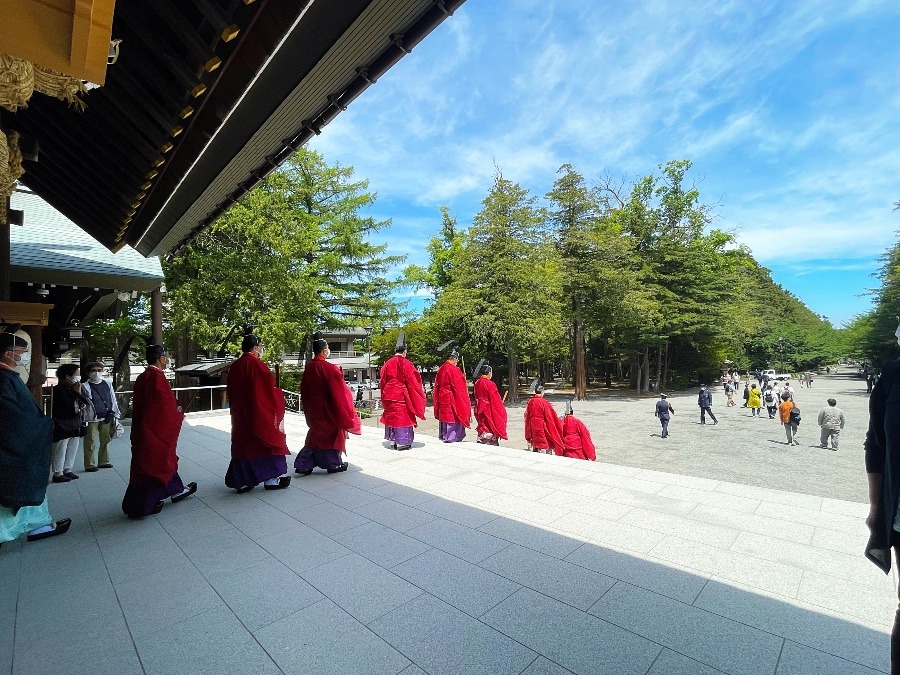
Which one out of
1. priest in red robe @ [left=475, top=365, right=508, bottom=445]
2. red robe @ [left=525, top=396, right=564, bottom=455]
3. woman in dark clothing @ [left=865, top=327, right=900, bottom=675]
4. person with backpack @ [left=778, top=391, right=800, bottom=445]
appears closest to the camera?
woman in dark clothing @ [left=865, top=327, right=900, bottom=675]

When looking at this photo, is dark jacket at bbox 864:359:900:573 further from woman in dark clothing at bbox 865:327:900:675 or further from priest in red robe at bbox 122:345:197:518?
priest in red robe at bbox 122:345:197:518

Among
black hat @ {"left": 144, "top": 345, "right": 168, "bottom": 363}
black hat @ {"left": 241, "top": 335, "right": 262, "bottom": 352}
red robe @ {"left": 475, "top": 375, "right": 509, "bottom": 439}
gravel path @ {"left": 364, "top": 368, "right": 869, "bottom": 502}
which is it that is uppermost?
black hat @ {"left": 241, "top": 335, "right": 262, "bottom": 352}

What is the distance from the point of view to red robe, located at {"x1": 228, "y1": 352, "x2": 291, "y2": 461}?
4.63m

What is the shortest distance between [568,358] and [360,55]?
35471 mm

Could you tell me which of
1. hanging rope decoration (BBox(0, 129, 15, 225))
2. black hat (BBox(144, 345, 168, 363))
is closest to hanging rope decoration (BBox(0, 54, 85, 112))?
hanging rope decoration (BBox(0, 129, 15, 225))

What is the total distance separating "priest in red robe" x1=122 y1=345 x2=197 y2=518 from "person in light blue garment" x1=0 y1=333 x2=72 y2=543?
0.65 meters

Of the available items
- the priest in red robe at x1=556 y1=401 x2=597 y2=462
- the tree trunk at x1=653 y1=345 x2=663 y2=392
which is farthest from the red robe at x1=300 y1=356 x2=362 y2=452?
the tree trunk at x1=653 y1=345 x2=663 y2=392

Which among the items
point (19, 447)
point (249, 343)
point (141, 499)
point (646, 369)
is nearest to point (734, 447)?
point (249, 343)

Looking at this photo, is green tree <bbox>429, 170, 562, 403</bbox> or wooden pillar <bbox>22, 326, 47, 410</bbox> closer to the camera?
wooden pillar <bbox>22, 326, 47, 410</bbox>

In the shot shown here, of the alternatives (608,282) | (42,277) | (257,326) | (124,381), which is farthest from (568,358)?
(42,277)

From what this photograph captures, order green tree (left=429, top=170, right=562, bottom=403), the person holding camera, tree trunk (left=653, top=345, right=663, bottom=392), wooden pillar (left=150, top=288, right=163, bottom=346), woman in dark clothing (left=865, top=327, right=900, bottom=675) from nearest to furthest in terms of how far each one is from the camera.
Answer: woman in dark clothing (left=865, top=327, right=900, bottom=675) → the person holding camera → wooden pillar (left=150, top=288, right=163, bottom=346) → green tree (left=429, top=170, right=562, bottom=403) → tree trunk (left=653, top=345, right=663, bottom=392)

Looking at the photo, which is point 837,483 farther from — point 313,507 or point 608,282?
point 608,282

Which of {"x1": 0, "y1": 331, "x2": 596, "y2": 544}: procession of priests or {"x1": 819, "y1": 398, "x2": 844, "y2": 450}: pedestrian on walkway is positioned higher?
{"x1": 0, "y1": 331, "x2": 596, "y2": 544}: procession of priests

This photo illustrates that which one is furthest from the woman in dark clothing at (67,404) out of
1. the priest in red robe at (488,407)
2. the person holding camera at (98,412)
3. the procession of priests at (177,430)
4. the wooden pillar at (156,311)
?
the priest in red robe at (488,407)
